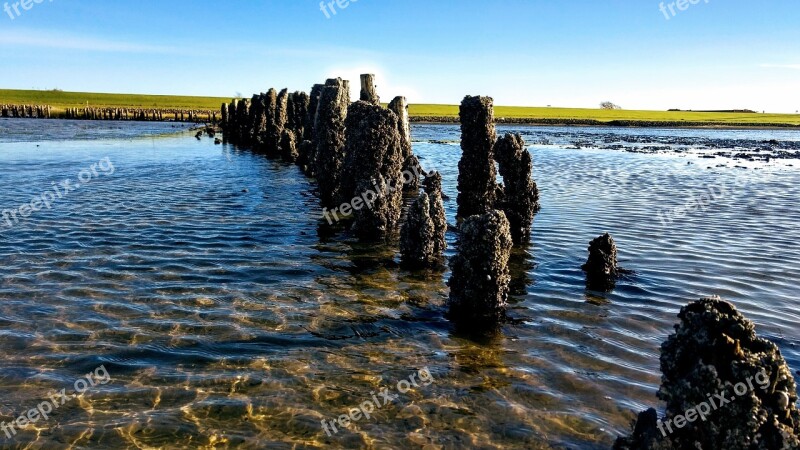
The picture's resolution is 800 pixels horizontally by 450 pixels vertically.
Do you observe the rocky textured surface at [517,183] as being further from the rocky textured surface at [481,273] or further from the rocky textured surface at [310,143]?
the rocky textured surface at [310,143]

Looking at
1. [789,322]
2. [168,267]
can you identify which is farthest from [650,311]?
[168,267]

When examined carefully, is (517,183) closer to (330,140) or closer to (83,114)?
(330,140)

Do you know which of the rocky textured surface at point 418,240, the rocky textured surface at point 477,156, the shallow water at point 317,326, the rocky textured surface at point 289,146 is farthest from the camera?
the rocky textured surface at point 289,146

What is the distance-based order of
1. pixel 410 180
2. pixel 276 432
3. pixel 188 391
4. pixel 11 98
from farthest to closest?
pixel 11 98 < pixel 410 180 < pixel 188 391 < pixel 276 432

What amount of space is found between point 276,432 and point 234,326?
3.44 m

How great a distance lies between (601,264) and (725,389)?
732 cm

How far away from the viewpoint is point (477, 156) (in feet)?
59.4

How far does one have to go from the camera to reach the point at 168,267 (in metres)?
13.1

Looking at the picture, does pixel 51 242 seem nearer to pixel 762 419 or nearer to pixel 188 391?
pixel 188 391

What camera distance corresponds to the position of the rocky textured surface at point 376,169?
54.4 feet

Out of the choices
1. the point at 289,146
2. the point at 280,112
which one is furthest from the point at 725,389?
the point at 280,112

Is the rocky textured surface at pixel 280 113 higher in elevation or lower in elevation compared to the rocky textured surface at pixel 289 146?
higher

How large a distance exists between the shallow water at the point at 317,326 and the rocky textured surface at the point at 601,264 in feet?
1.52

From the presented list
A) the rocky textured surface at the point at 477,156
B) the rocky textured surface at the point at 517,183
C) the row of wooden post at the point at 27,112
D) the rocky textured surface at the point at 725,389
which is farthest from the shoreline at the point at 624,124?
the rocky textured surface at the point at 725,389
